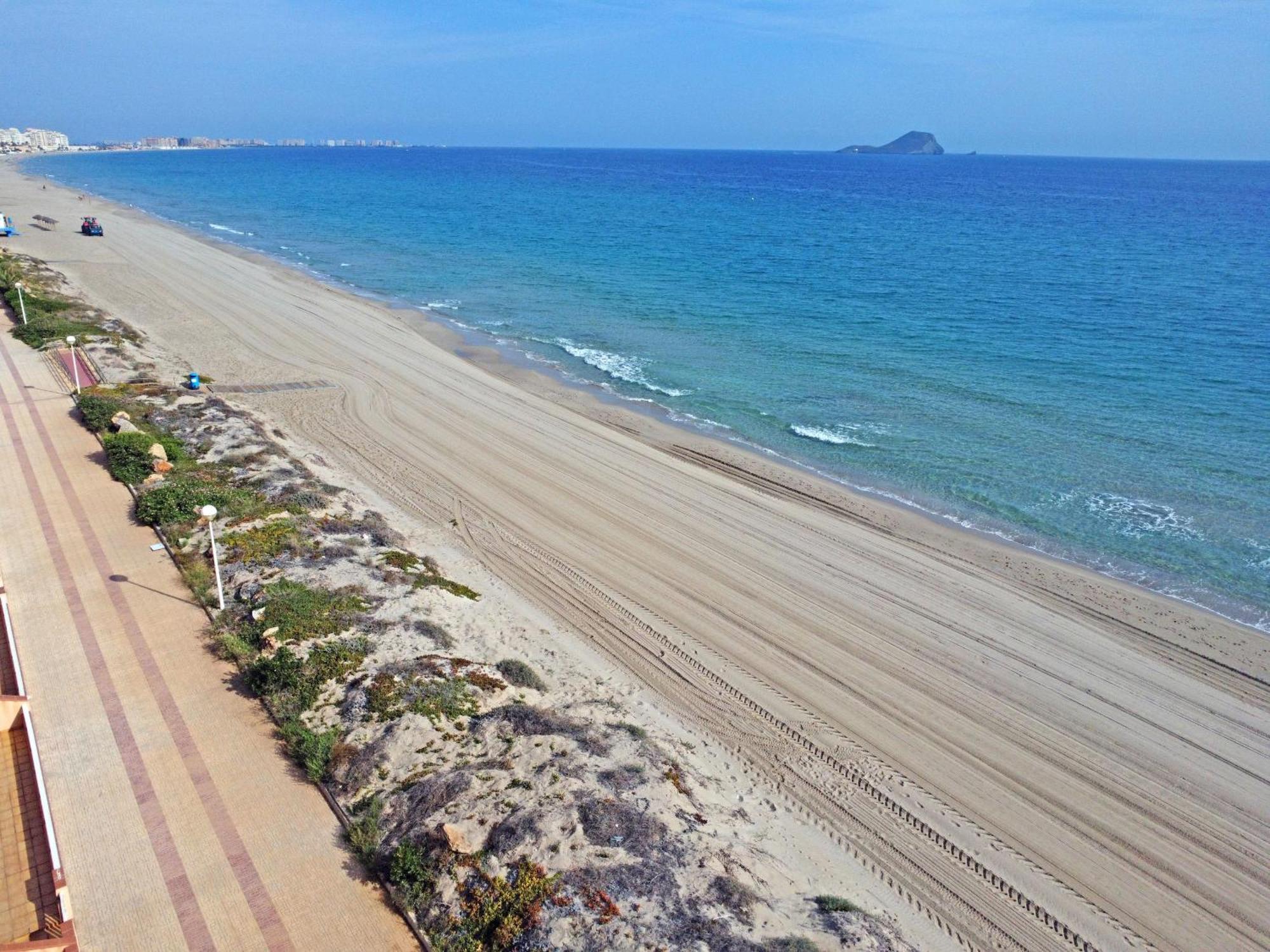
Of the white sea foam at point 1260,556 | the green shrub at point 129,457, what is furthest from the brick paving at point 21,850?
the white sea foam at point 1260,556

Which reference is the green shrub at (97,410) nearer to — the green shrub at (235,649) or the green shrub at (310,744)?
the green shrub at (235,649)

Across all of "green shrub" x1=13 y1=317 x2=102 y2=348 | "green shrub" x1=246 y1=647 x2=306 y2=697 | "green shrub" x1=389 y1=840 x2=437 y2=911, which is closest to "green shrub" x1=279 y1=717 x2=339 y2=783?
"green shrub" x1=246 y1=647 x2=306 y2=697

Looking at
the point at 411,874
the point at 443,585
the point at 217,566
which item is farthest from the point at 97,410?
the point at 411,874

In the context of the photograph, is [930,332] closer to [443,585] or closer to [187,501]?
[443,585]

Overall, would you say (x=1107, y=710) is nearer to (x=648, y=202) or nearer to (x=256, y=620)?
(x=256, y=620)

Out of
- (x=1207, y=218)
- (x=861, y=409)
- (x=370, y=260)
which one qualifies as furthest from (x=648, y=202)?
(x=861, y=409)

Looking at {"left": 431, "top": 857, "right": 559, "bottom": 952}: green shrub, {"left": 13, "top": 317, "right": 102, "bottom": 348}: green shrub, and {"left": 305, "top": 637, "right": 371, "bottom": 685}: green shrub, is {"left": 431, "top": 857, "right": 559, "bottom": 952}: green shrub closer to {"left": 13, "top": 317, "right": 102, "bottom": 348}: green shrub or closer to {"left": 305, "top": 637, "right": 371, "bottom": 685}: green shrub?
{"left": 305, "top": 637, "right": 371, "bottom": 685}: green shrub

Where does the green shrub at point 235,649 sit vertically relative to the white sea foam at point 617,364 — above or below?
below
